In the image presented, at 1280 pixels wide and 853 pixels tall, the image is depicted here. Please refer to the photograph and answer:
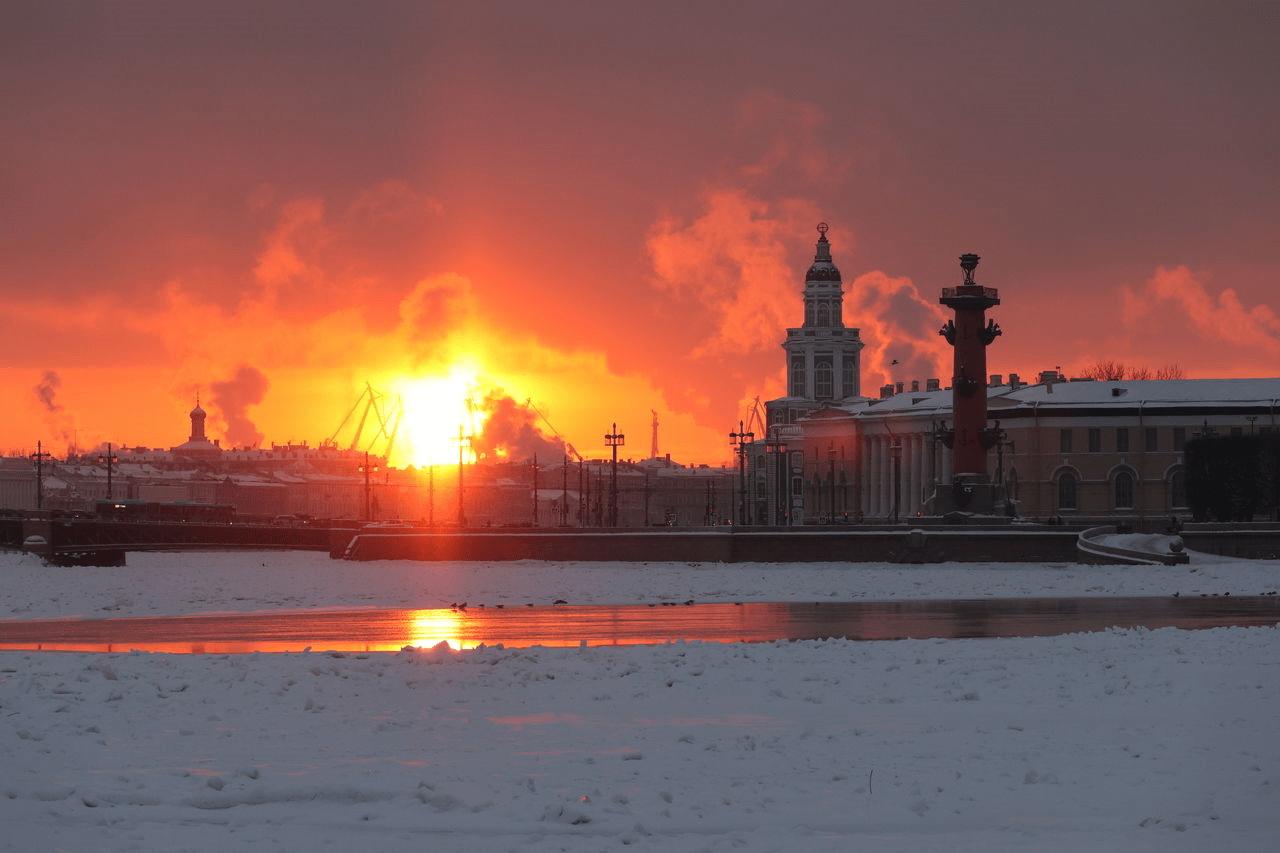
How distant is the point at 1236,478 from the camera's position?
306 ft

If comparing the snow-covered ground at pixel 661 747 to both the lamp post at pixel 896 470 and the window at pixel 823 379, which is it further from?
the window at pixel 823 379

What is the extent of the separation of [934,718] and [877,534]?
5137cm

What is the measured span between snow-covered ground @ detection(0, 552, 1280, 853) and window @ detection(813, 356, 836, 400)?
480 feet

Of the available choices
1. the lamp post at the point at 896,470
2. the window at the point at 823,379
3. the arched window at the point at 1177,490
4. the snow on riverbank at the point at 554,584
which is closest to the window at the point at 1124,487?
the arched window at the point at 1177,490

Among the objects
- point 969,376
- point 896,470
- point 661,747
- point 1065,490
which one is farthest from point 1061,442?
point 661,747

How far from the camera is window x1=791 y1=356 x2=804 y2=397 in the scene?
582 feet

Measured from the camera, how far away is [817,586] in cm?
5331

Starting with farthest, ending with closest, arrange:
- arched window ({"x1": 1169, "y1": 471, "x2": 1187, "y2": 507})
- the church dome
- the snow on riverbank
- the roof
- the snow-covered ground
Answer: the church dome → the roof → arched window ({"x1": 1169, "y1": 471, "x2": 1187, "y2": 507}) → the snow on riverbank → the snow-covered ground

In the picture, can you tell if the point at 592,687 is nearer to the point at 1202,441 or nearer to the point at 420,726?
the point at 420,726

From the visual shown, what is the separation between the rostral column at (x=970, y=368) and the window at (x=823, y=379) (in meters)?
97.0

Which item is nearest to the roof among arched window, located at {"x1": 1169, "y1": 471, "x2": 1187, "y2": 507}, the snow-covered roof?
the snow-covered roof

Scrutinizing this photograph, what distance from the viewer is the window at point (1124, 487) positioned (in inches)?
4611

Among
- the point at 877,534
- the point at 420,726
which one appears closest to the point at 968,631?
the point at 420,726

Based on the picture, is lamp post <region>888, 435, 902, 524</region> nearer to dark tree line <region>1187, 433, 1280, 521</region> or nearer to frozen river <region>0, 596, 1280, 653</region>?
dark tree line <region>1187, 433, 1280, 521</region>
